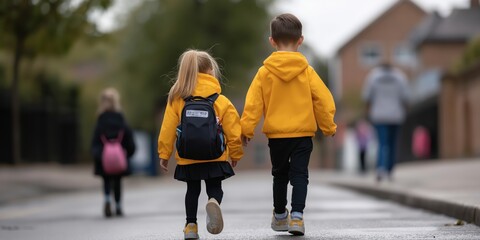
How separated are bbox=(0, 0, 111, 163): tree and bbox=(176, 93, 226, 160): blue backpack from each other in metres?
12.9

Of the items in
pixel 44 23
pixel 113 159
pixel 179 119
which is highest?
pixel 44 23

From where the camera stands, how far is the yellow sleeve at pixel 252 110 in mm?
7609

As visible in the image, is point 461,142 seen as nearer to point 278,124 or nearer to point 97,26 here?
point 97,26

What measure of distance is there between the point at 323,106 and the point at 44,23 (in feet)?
47.6

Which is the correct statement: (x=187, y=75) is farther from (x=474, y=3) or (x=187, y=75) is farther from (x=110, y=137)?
(x=474, y=3)

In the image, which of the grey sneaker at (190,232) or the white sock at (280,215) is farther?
the white sock at (280,215)

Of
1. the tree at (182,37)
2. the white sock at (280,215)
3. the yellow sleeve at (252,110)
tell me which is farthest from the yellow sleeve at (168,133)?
the tree at (182,37)

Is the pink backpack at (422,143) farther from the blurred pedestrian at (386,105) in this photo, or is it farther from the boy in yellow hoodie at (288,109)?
the boy in yellow hoodie at (288,109)

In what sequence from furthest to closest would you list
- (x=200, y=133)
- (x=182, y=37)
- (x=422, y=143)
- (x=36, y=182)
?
1. (x=182, y=37)
2. (x=422, y=143)
3. (x=36, y=182)
4. (x=200, y=133)

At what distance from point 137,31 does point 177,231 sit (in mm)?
40729

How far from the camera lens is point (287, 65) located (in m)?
7.71

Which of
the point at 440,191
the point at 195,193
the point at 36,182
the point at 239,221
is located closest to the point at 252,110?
the point at 195,193

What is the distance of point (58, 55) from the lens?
76.2 ft

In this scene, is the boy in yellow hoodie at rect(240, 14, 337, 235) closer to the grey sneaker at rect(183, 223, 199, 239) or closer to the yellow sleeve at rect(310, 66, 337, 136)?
the yellow sleeve at rect(310, 66, 337, 136)
